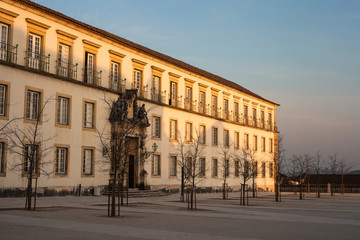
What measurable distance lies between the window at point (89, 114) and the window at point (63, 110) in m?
1.81

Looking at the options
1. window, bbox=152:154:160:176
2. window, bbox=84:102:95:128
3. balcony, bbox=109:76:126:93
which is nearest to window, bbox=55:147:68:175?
window, bbox=84:102:95:128

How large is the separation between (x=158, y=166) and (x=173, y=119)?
4889mm

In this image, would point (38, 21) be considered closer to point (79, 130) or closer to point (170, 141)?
point (79, 130)

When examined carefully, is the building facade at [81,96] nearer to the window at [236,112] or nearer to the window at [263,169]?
the window at [236,112]

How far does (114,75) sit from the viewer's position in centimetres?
3631

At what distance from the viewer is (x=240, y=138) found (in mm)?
56125

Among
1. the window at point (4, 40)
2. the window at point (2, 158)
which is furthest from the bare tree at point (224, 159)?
the window at point (4, 40)

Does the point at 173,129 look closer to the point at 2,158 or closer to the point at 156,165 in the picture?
the point at 156,165

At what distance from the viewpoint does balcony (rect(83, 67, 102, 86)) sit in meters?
33.3

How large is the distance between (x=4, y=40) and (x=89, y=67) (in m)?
7.41

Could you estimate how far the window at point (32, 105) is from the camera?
2855 centimetres

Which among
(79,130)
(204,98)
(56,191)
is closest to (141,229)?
(56,191)

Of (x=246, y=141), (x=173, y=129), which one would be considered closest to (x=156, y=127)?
(x=173, y=129)

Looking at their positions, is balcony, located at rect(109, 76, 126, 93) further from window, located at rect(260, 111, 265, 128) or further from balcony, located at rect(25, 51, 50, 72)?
window, located at rect(260, 111, 265, 128)
